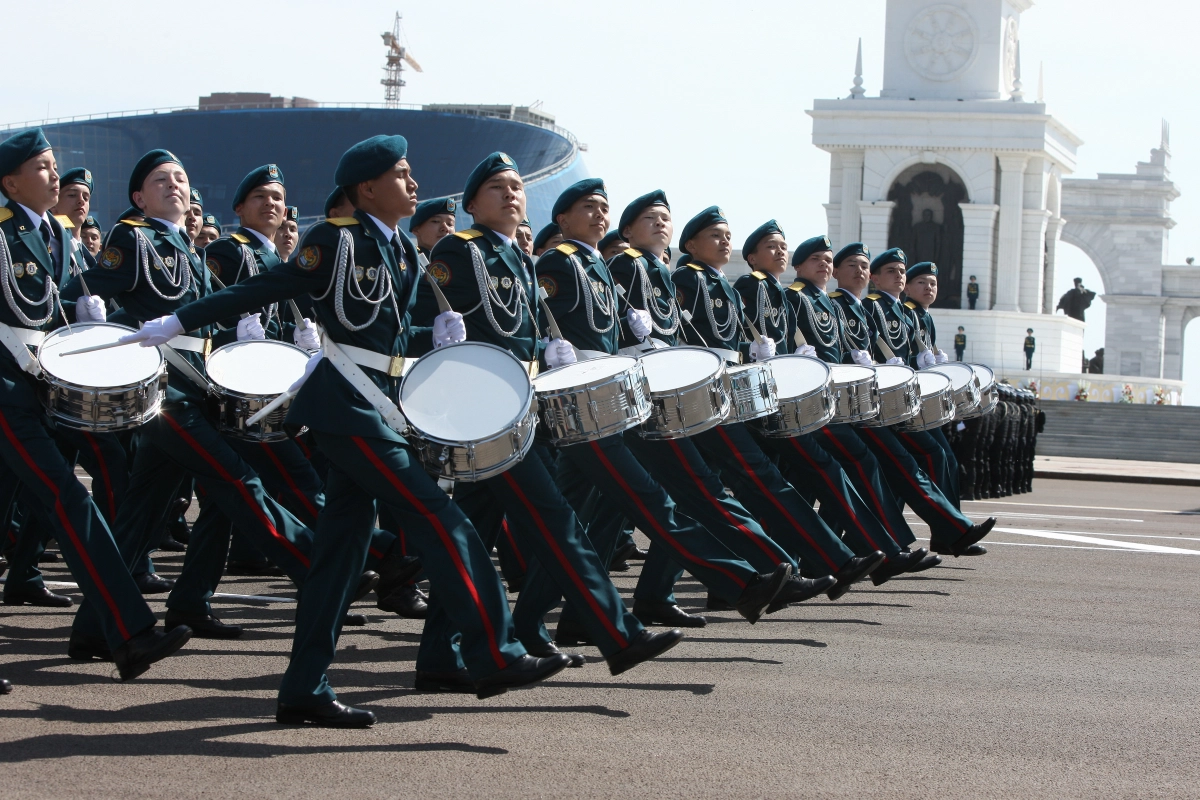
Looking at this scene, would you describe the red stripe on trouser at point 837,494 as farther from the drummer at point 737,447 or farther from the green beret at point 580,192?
the green beret at point 580,192

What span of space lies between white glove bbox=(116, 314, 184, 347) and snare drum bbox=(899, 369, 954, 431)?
5294 millimetres

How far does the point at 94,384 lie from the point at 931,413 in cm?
536

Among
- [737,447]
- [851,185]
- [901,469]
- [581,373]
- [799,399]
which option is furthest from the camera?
[851,185]

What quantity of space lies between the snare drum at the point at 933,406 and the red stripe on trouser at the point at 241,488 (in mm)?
4385

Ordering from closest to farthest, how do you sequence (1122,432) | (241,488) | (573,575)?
(573,575) < (241,488) < (1122,432)

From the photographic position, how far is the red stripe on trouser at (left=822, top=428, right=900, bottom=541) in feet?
Answer: 27.2

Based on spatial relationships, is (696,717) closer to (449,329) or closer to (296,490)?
(449,329)

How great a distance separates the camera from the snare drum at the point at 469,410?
482 cm

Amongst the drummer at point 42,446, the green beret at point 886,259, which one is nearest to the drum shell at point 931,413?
the green beret at point 886,259

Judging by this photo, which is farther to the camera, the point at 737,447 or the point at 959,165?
the point at 959,165

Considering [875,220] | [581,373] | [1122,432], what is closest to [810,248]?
[581,373]

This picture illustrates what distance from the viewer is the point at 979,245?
3975cm

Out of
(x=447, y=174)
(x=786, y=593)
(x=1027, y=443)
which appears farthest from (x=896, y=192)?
(x=786, y=593)

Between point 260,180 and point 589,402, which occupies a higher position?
point 260,180
